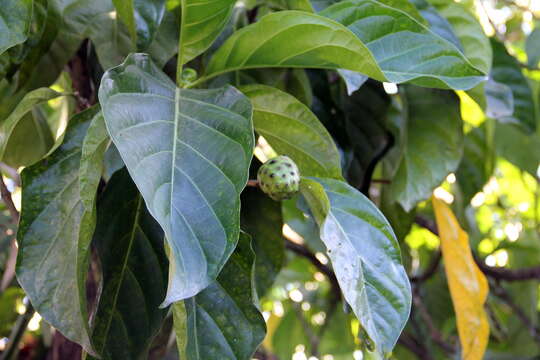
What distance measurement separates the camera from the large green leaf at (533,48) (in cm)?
130

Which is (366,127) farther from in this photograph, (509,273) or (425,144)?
(509,273)

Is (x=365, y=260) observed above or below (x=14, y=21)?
below

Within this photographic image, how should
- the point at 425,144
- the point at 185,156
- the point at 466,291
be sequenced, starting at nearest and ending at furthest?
the point at 185,156
the point at 466,291
the point at 425,144

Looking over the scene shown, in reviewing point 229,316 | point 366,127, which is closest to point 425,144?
point 366,127

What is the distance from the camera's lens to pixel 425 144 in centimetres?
106

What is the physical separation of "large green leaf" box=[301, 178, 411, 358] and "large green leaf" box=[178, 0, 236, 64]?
21cm

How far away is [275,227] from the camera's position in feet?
2.97

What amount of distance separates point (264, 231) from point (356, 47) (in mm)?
310

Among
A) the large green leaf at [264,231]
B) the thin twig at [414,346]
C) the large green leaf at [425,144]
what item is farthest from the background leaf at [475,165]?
the large green leaf at [264,231]

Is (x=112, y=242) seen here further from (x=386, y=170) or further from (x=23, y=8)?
(x=386, y=170)

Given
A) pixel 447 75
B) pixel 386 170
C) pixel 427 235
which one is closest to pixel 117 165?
pixel 447 75

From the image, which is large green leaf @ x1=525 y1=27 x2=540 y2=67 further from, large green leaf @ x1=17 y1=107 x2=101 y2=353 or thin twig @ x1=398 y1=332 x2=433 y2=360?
large green leaf @ x1=17 y1=107 x2=101 y2=353

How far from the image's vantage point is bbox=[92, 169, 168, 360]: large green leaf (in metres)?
0.71

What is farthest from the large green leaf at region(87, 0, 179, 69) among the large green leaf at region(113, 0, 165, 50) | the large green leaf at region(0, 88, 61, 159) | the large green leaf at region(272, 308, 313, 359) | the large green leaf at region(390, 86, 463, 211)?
the large green leaf at region(272, 308, 313, 359)
